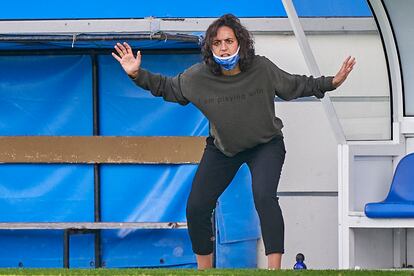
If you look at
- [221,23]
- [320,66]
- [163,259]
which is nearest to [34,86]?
[163,259]

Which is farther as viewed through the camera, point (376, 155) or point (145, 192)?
point (145, 192)

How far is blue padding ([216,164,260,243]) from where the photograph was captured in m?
10.6

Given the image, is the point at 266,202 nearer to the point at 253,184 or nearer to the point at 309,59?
the point at 253,184

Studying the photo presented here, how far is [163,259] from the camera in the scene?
10719mm

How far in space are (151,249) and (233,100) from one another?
314 centimetres

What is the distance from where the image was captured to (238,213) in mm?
10602

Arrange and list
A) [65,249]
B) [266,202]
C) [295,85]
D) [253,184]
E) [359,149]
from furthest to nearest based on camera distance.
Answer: [65,249] → [359,149] → [295,85] → [253,184] → [266,202]

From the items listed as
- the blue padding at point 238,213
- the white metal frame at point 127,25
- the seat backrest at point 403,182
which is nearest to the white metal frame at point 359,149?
the seat backrest at point 403,182

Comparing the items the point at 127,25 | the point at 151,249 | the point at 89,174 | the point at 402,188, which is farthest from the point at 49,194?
the point at 402,188

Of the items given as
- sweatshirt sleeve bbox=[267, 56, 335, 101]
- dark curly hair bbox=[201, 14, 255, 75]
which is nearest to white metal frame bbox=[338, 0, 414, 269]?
sweatshirt sleeve bbox=[267, 56, 335, 101]

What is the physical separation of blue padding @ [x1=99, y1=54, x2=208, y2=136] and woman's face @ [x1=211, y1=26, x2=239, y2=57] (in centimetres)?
285

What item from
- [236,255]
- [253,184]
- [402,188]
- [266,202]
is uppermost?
[402,188]

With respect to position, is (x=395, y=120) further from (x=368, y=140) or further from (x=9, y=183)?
(x=9, y=183)

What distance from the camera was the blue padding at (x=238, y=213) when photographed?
10562 mm
